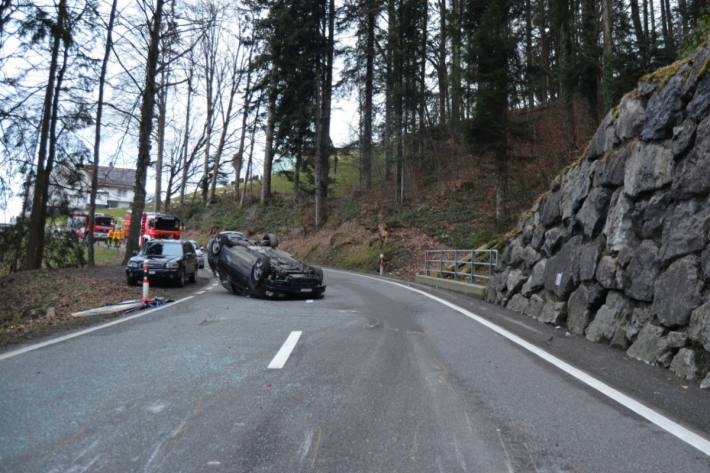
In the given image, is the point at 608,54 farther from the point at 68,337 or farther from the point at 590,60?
the point at 68,337

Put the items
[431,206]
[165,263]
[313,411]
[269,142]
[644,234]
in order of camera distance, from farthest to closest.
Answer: [269,142], [431,206], [165,263], [644,234], [313,411]

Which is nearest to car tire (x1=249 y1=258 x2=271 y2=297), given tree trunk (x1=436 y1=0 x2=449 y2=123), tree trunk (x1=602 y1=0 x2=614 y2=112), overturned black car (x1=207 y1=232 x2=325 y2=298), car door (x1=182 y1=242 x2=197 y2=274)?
overturned black car (x1=207 y1=232 x2=325 y2=298)

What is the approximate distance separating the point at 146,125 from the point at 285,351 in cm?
1755

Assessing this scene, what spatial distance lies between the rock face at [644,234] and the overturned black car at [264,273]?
617 centimetres

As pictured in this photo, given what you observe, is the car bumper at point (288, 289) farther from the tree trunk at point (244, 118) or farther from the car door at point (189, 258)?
the tree trunk at point (244, 118)

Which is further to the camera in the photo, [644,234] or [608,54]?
[608,54]

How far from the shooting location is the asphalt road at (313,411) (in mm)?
3590

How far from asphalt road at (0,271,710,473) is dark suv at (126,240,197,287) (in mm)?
10174

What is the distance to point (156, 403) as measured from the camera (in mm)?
4754

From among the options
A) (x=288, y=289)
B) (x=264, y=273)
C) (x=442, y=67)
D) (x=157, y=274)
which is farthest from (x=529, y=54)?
(x=157, y=274)

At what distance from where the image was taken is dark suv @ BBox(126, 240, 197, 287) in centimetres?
1764

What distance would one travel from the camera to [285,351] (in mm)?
7148

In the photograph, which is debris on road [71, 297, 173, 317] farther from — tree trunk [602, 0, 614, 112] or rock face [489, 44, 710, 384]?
tree trunk [602, 0, 614, 112]

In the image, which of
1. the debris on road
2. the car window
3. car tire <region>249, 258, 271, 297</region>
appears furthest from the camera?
the car window
